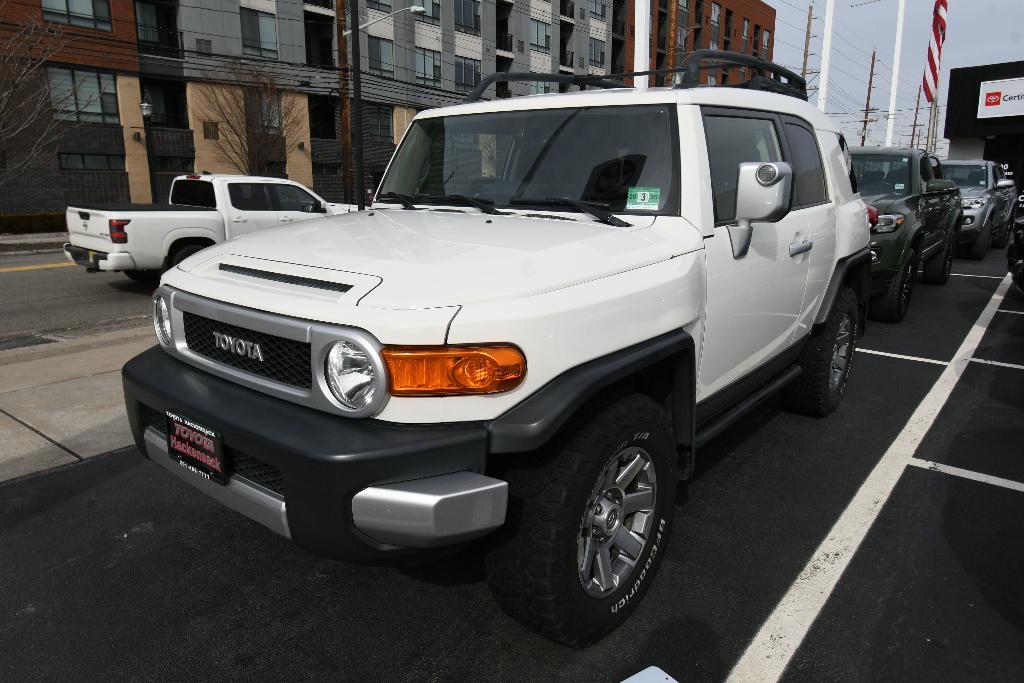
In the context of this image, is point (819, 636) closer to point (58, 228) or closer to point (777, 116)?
point (777, 116)

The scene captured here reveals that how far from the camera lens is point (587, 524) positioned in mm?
2453

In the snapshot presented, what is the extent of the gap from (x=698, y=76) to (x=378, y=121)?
36910 millimetres

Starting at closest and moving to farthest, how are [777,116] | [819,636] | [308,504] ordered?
[308,504]
[819,636]
[777,116]

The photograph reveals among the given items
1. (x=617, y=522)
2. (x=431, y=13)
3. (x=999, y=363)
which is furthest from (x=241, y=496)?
(x=431, y=13)

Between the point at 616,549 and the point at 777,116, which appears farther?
the point at 777,116

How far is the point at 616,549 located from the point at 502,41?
150ft

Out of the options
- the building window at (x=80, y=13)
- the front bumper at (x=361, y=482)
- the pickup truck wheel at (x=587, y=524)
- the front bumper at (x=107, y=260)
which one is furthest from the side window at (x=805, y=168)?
the building window at (x=80, y=13)

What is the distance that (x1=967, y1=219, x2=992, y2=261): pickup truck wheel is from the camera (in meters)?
13.6

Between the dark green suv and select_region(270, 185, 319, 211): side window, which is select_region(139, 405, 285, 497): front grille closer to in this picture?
the dark green suv

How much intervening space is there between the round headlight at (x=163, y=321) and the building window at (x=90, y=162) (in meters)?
30.6

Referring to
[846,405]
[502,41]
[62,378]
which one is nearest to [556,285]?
[846,405]

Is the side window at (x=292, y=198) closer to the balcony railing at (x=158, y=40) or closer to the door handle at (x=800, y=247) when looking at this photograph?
the door handle at (x=800, y=247)

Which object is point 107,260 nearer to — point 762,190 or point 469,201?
point 469,201

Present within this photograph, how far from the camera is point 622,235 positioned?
2.79m
